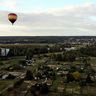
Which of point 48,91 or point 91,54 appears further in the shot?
point 91,54

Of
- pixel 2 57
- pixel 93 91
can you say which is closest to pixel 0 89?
pixel 93 91

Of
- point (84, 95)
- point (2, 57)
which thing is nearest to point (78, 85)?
point (84, 95)

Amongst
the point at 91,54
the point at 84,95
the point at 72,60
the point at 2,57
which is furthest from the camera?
the point at 91,54

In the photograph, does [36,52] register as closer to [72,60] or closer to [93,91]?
[72,60]

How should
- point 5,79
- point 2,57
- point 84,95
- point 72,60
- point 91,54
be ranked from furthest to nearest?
1. point 91,54
2. point 2,57
3. point 72,60
4. point 5,79
5. point 84,95

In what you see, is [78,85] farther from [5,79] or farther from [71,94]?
[5,79]

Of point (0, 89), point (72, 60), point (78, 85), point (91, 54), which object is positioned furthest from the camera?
point (91, 54)

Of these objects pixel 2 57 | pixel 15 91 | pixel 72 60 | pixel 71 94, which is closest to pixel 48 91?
pixel 71 94

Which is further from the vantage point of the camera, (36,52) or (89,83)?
(36,52)

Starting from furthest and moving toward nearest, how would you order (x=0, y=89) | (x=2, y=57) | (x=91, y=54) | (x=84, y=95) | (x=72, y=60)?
1. (x=91, y=54)
2. (x=2, y=57)
3. (x=72, y=60)
4. (x=0, y=89)
5. (x=84, y=95)
